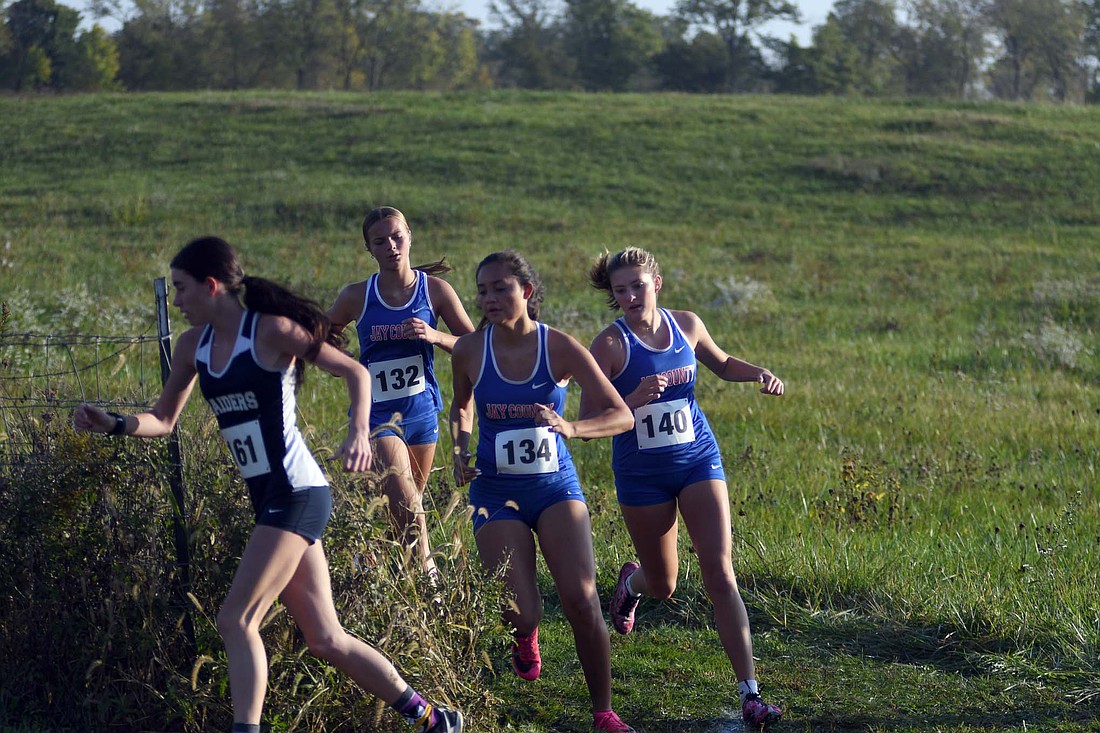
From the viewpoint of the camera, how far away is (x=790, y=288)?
72.3 ft

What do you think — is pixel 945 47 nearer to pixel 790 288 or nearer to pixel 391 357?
pixel 790 288

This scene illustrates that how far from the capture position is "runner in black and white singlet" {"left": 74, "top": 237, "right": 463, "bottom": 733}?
3.92 meters

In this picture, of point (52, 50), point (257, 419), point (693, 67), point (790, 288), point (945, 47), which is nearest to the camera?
point (257, 419)

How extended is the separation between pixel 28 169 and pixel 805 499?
31.7 metres

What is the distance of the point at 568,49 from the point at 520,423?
254ft

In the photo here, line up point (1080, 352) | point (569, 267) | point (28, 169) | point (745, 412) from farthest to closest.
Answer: point (28, 169)
point (569, 267)
point (1080, 352)
point (745, 412)

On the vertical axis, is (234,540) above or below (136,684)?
above

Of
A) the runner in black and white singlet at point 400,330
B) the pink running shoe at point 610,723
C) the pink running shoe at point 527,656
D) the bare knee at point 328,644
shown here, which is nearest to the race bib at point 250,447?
the bare knee at point 328,644

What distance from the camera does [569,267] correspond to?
894 inches

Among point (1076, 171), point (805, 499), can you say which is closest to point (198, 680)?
point (805, 499)

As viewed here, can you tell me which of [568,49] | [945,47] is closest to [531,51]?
[568,49]

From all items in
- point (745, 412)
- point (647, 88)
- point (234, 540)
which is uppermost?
point (647, 88)

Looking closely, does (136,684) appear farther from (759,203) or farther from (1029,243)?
(759,203)

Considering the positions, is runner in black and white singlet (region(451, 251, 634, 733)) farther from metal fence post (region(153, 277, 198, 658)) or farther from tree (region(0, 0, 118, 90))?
tree (region(0, 0, 118, 90))
